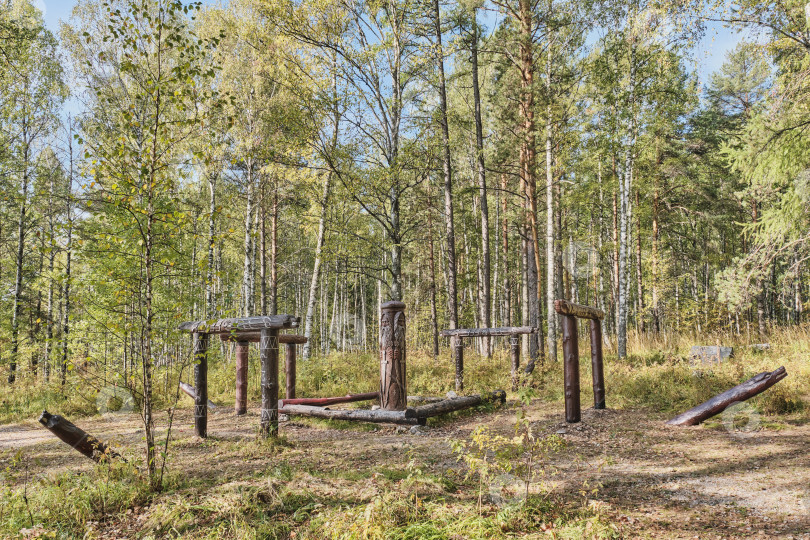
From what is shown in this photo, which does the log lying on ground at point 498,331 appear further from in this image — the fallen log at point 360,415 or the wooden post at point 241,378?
the wooden post at point 241,378

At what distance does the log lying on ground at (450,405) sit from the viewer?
755cm

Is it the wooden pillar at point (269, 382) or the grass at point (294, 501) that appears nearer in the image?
the grass at point (294, 501)

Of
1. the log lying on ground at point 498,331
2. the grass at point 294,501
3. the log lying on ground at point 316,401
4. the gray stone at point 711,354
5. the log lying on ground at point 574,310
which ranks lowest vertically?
the log lying on ground at point 316,401

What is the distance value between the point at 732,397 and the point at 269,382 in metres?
7.08

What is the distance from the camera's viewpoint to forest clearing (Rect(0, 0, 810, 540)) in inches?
156

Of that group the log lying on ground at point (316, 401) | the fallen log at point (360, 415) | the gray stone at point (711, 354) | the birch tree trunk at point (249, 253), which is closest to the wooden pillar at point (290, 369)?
the log lying on ground at point (316, 401)

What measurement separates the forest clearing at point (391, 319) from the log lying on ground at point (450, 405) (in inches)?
2.2

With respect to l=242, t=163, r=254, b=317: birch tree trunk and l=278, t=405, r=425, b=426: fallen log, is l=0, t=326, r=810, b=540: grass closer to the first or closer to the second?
l=278, t=405, r=425, b=426: fallen log

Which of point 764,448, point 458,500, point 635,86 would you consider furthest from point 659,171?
point 458,500

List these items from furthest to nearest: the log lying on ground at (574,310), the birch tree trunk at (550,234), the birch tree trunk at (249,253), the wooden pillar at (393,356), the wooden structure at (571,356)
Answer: the birch tree trunk at (249,253)
the birch tree trunk at (550,234)
the wooden pillar at (393,356)
the wooden structure at (571,356)
the log lying on ground at (574,310)

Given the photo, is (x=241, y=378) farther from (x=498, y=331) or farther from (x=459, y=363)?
(x=498, y=331)

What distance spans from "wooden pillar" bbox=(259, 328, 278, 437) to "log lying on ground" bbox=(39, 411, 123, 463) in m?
1.91

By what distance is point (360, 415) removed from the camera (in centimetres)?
776

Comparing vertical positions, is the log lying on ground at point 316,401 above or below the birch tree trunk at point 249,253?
below
